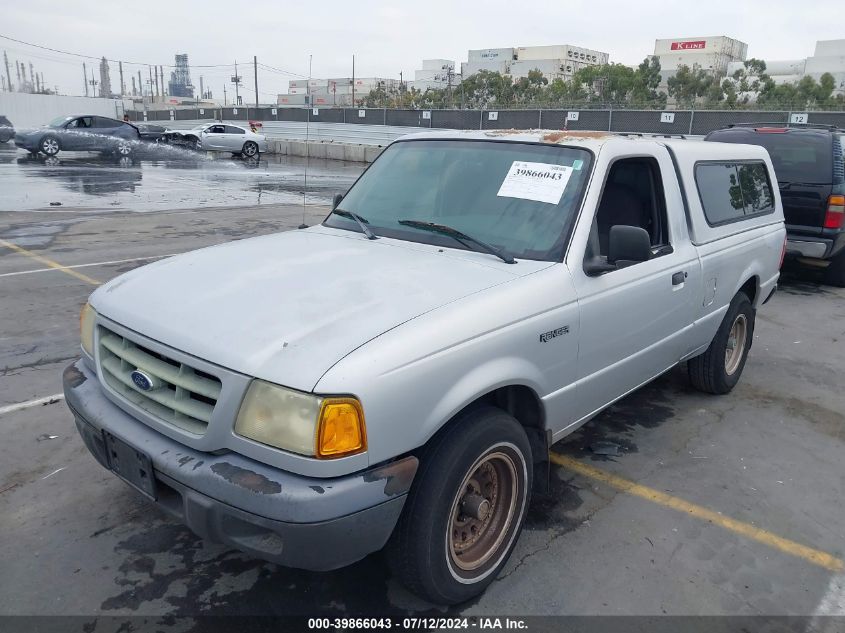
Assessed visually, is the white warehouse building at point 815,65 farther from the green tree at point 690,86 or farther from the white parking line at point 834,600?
the white parking line at point 834,600

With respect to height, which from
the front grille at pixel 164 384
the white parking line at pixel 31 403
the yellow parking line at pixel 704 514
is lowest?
the yellow parking line at pixel 704 514

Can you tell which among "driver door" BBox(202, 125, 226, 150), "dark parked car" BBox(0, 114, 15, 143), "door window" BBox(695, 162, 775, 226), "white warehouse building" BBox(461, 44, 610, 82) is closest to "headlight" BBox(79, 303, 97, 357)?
"door window" BBox(695, 162, 775, 226)

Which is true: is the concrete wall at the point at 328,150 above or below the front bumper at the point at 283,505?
above

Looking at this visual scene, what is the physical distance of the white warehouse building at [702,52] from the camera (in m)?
122

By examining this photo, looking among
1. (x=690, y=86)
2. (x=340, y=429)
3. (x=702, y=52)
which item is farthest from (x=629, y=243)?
(x=702, y=52)

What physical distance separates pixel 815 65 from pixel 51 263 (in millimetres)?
115384

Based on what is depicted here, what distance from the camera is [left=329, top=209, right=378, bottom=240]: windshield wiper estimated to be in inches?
138

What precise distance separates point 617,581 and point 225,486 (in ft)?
5.94

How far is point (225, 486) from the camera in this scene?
220 cm

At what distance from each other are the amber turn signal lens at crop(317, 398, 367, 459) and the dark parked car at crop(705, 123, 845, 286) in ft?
25.2

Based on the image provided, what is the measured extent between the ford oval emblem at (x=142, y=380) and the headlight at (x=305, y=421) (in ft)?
1.76

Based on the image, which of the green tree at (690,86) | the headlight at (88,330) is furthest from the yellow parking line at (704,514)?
the green tree at (690,86)

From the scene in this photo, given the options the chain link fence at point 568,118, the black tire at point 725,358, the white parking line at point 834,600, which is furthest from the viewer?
the chain link fence at point 568,118

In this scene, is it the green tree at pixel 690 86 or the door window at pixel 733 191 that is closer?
the door window at pixel 733 191
